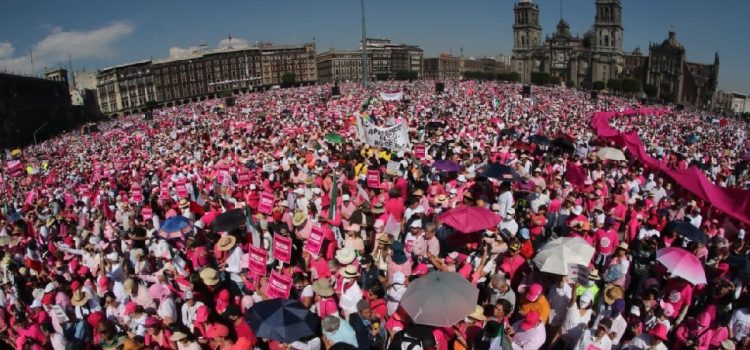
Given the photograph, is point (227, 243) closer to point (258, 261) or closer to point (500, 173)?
point (258, 261)

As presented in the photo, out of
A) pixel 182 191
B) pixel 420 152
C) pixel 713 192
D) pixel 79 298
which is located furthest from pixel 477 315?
pixel 182 191

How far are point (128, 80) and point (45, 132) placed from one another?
43786 mm

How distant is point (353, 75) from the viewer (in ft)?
440

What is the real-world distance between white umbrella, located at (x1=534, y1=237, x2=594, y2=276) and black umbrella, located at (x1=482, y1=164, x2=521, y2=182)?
3.58 meters

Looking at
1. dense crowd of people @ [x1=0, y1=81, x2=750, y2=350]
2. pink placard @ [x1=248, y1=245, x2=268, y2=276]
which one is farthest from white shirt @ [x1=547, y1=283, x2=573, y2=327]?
pink placard @ [x1=248, y1=245, x2=268, y2=276]

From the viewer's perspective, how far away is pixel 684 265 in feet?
15.7

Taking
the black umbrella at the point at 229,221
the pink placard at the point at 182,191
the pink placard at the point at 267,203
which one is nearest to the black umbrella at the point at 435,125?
the pink placard at the point at 182,191

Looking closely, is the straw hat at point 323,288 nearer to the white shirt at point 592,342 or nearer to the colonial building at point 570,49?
the white shirt at point 592,342

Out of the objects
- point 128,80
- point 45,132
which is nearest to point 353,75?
point 128,80

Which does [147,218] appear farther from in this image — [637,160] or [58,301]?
[637,160]

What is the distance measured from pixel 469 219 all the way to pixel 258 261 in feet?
9.16

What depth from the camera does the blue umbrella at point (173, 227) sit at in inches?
293

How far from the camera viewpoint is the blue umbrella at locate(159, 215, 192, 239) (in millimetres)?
7447

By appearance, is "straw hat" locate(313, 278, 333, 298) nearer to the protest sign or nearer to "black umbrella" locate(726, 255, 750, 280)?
"black umbrella" locate(726, 255, 750, 280)
